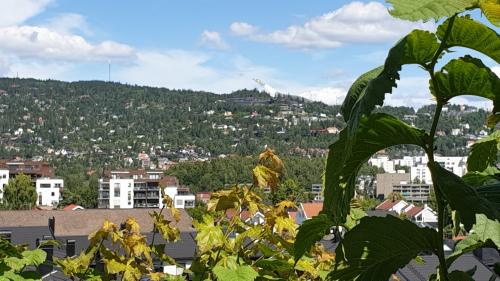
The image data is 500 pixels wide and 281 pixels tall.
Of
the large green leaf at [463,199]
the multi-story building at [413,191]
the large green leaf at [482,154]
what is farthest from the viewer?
the multi-story building at [413,191]

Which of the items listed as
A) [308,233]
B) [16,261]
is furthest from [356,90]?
[16,261]

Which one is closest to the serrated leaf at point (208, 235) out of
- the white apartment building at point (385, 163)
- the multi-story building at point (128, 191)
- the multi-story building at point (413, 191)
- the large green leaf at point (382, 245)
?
the large green leaf at point (382, 245)

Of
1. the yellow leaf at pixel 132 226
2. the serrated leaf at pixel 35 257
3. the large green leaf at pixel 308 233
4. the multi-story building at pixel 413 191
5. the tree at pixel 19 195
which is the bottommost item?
the multi-story building at pixel 413 191

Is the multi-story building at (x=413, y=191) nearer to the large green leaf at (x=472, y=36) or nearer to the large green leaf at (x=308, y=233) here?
the large green leaf at (x=308, y=233)

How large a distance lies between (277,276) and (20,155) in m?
183

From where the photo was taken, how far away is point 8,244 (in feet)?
7.45

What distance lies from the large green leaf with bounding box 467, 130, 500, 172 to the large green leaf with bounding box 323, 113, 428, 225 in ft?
1.35

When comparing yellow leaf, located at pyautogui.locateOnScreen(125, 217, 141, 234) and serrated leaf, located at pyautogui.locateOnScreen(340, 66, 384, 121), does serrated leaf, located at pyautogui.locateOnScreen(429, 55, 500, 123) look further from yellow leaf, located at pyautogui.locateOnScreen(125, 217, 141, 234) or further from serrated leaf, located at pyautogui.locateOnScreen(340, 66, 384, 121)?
yellow leaf, located at pyautogui.locateOnScreen(125, 217, 141, 234)

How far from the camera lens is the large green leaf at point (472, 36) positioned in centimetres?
99

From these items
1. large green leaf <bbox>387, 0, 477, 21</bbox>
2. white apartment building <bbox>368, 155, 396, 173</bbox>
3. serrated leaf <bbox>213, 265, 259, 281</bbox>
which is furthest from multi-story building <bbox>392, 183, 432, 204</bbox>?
large green leaf <bbox>387, 0, 477, 21</bbox>

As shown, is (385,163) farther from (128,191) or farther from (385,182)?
(128,191)

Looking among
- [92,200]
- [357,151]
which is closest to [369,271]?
[357,151]

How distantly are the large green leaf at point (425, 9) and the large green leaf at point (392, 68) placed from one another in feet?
0.37

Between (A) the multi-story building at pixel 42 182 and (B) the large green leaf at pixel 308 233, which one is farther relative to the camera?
(A) the multi-story building at pixel 42 182
